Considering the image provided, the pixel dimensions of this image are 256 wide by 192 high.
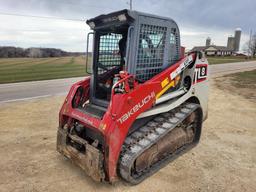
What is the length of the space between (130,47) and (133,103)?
85 cm

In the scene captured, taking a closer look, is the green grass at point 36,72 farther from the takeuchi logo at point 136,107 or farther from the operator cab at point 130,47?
the takeuchi logo at point 136,107

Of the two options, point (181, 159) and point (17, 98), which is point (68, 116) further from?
point (17, 98)

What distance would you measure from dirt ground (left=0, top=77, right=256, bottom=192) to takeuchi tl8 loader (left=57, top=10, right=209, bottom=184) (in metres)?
0.25

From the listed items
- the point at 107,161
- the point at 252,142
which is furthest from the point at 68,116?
the point at 252,142

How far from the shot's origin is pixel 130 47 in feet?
11.3

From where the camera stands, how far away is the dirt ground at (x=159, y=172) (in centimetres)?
336

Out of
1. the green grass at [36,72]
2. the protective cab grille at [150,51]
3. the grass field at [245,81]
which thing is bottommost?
the green grass at [36,72]

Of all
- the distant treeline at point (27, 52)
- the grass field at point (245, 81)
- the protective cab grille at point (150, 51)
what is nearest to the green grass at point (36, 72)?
the grass field at point (245, 81)

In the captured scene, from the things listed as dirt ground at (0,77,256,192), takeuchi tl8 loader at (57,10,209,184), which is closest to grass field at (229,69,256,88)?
dirt ground at (0,77,256,192)

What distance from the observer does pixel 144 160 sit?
349 cm

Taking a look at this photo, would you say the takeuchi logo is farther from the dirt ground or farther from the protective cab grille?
the dirt ground

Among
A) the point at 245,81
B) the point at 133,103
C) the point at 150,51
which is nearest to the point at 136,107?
the point at 133,103

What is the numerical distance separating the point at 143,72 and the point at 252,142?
10.1 ft

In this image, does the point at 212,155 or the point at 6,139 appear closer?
the point at 212,155
